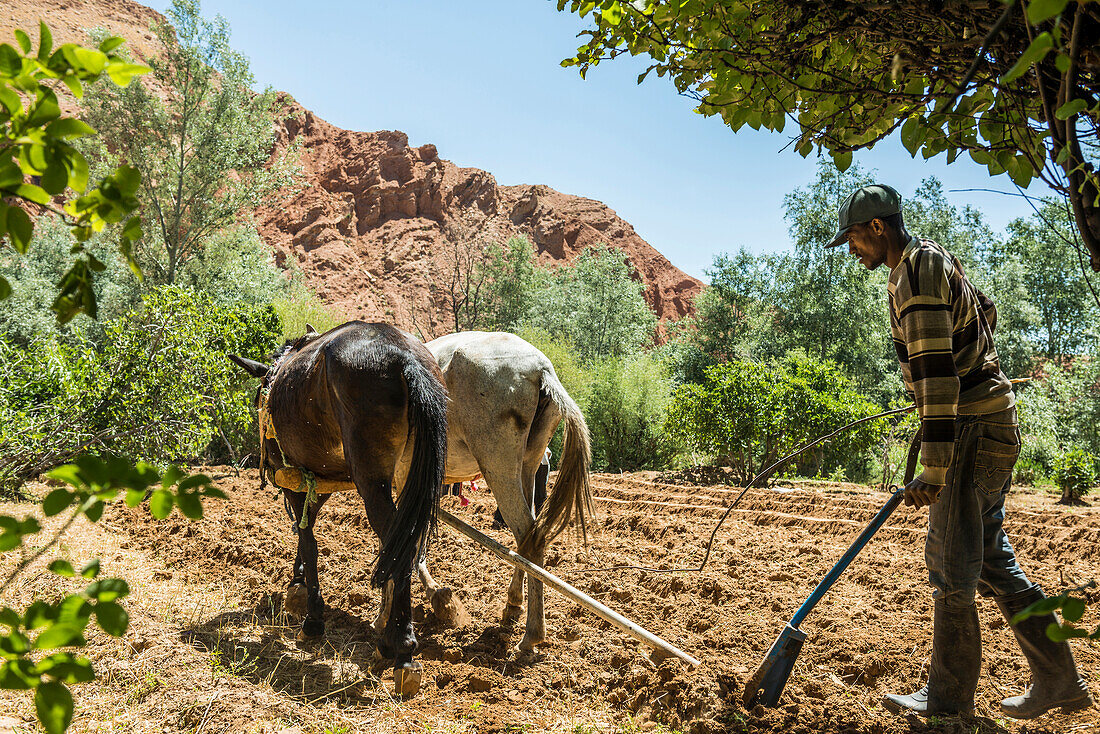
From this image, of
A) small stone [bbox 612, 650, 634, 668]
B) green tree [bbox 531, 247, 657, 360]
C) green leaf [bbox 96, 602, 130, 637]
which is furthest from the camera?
green tree [bbox 531, 247, 657, 360]

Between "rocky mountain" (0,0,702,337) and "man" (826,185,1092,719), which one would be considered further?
"rocky mountain" (0,0,702,337)

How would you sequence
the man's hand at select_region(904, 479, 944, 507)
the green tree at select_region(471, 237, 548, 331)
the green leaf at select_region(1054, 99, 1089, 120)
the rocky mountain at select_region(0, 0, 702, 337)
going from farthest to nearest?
the rocky mountain at select_region(0, 0, 702, 337) < the green tree at select_region(471, 237, 548, 331) < the man's hand at select_region(904, 479, 944, 507) < the green leaf at select_region(1054, 99, 1089, 120)

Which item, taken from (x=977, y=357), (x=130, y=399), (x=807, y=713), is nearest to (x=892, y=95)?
(x=977, y=357)

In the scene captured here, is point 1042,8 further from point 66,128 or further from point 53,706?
point 53,706

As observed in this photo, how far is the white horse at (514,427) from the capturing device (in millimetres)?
4574

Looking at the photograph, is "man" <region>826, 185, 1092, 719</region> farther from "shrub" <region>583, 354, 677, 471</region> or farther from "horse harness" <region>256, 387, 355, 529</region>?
"shrub" <region>583, 354, 677, 471</region>

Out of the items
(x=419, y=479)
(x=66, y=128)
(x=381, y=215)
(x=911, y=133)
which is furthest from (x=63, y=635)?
(x=381, y=215)

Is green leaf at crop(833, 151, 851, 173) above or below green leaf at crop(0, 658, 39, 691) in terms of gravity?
above

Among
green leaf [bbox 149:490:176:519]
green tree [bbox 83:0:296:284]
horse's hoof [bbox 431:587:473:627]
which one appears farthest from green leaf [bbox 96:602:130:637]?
green tree [bbox 83:0:296:284]

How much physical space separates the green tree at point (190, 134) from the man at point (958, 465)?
22661 millimetres

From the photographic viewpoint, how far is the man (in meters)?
2.75

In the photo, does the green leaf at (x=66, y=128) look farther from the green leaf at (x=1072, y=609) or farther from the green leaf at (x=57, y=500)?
the green leaf at (x=1072, y=609)

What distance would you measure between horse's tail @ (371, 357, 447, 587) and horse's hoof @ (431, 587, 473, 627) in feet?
3.29

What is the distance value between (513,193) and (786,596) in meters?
75.4
